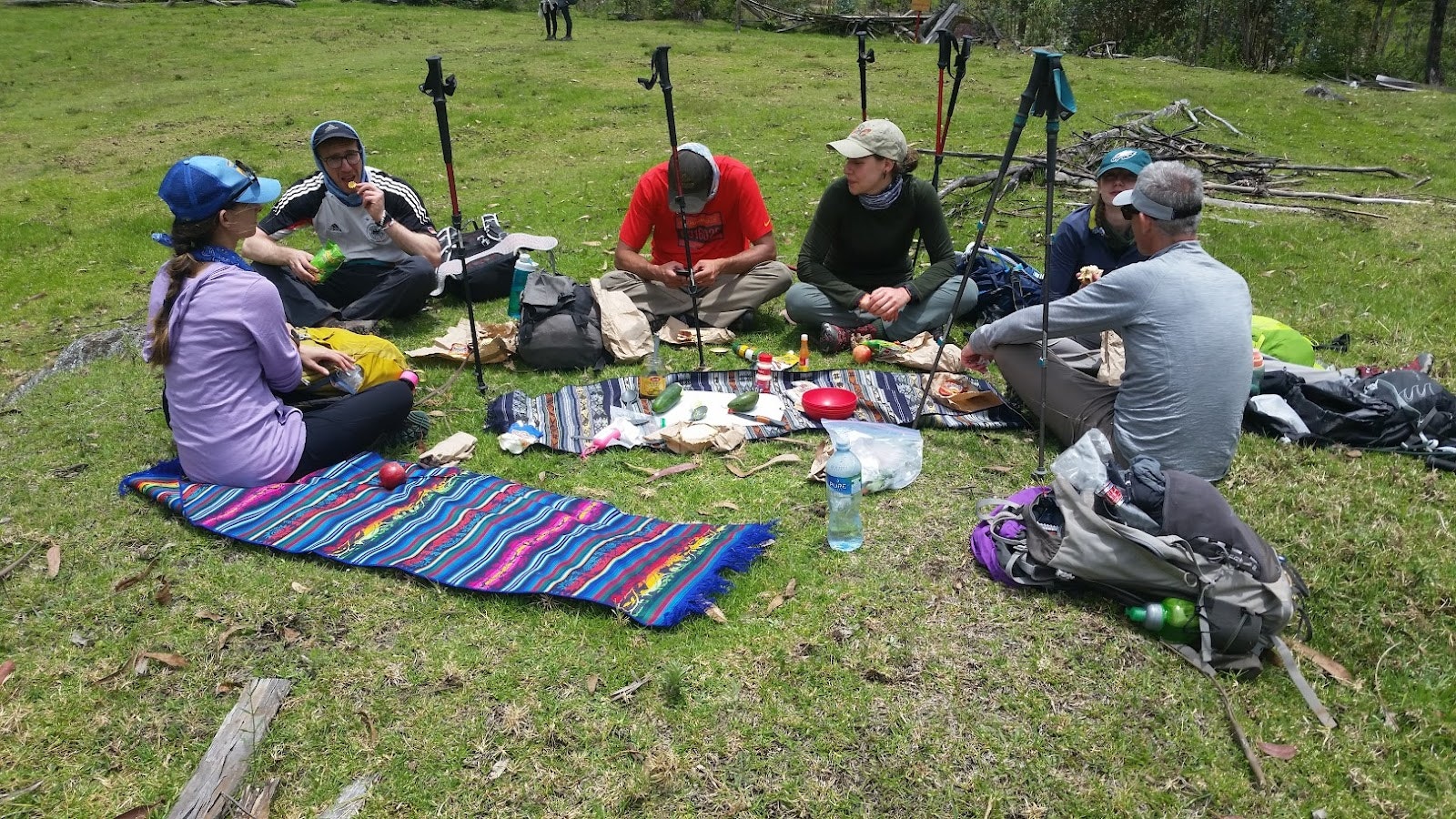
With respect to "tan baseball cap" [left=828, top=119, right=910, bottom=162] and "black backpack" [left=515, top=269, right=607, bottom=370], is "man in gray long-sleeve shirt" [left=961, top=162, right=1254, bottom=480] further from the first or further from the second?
"black backpack" [left=515, top=269, right=607, bottom=370]

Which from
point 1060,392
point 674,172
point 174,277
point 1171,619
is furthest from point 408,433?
point 1171,619

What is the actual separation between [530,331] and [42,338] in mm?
5089

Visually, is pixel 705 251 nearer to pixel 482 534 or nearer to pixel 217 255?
pixel 482 534

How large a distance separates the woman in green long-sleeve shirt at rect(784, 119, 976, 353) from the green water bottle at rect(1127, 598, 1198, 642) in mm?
3289

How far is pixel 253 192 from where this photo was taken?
463 centimetres

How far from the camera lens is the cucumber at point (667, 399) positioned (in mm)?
5812

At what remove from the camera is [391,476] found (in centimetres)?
485

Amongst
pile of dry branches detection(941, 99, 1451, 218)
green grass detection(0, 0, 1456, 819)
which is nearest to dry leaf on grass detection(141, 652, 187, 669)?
green grass detection(0, 0, 1456, 819)

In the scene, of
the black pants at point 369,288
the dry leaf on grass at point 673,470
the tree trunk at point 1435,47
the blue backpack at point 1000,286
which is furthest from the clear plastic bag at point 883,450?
the tree trunk at point 1435,47

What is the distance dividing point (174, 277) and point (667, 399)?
2.93 meters

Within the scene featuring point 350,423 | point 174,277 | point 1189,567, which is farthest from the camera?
point 350,423

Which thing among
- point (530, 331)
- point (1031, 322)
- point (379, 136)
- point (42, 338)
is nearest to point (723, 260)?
point (530, 331)

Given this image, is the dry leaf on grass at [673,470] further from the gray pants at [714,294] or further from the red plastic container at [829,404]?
the gray pants at [714,294]

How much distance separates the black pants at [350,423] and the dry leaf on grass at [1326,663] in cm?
494
